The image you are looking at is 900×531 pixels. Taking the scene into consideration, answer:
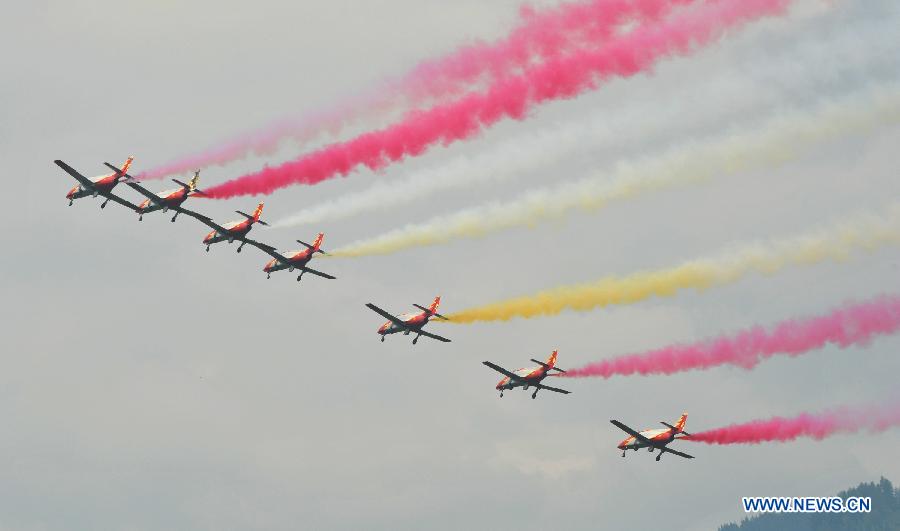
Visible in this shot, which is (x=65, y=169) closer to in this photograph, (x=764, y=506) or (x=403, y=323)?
(x=403, y=323)

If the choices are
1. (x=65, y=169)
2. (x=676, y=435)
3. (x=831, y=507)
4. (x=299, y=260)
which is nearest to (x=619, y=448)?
(x=676, y=435)

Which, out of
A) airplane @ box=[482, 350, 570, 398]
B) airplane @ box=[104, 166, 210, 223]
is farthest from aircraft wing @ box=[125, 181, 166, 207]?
airplane @ box=[482, 350, 570, 398]

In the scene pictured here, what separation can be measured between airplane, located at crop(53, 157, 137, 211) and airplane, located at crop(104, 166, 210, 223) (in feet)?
2.24

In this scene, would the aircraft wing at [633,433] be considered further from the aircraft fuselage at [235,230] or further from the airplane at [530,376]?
the aircraft fuselage at [235,230]

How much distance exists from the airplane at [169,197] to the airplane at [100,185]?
26.9 inches

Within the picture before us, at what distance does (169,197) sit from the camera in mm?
86062

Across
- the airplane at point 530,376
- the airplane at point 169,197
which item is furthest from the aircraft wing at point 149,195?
the airplane at point 530,376

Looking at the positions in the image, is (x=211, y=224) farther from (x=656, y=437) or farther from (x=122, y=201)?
(x=656, y=437)

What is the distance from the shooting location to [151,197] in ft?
285

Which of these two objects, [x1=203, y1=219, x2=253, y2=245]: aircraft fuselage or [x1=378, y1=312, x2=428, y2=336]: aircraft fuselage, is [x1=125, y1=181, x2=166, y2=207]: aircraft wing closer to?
[x1=203, y1=219, x2=253, y2=245]: aircraft fuselage

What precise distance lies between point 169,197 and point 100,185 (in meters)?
4.09

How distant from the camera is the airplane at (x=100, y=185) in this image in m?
85.6

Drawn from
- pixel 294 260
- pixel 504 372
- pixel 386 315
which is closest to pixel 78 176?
pixel 294 260

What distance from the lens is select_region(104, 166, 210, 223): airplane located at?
8506 cm
